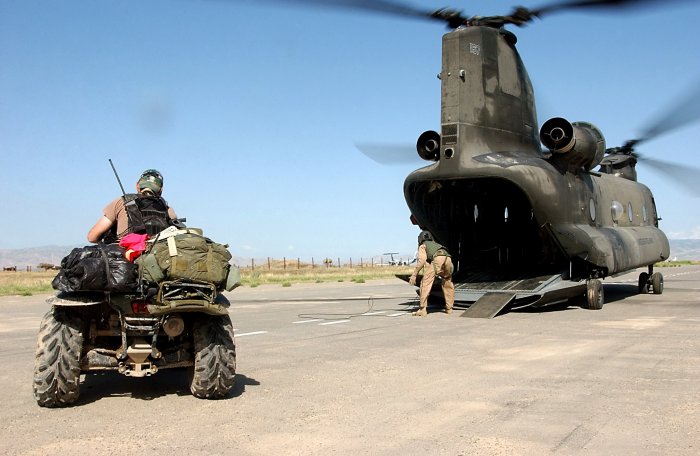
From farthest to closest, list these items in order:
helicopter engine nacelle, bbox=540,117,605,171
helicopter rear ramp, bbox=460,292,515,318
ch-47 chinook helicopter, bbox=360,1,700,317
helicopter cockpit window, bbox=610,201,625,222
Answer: helicopter cockpit window, bbox=610,201,625,222 → helicopter engine nacelle, bbox=540,117,605,171 → ch-47 chinook helicopter, bbox=360,1,700,317 → helicopter rear ramp, bbox=460,292,515,318

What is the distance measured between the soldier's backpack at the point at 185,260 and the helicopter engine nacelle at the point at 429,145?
9400 millimetres

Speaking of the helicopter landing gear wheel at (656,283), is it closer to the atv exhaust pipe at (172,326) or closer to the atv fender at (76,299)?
the atv exhaust pipe at (172,326)

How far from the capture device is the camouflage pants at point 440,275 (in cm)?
1319

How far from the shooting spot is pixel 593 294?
13.8 m

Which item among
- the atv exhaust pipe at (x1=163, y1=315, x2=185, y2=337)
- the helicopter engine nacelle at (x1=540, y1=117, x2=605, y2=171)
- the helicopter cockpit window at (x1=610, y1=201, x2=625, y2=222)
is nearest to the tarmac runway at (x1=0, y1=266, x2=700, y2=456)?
the atv exhaust pipe at (x1=163, y1=315, x2=185, y2=337)

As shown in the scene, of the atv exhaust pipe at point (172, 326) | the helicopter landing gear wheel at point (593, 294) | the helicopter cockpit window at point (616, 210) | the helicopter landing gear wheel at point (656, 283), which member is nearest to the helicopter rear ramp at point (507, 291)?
the helicopter landing gear wheel at point (593, 294)

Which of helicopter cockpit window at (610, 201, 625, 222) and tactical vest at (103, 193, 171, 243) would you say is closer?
tactical vest at (103, 193, 171, 243)

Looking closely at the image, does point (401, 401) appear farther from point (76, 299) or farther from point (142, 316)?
point (76, 299)

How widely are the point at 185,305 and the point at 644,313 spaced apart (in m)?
11.0

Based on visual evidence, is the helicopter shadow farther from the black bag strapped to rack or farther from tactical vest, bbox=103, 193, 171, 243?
the black bag strapped to rack

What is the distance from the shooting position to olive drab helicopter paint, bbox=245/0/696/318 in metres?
13.2

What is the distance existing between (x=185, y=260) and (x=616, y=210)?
15.0 meters

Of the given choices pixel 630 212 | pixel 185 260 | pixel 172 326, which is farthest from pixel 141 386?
pixel 630 212

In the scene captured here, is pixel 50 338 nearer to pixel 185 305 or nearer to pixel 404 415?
pixel 185 305
